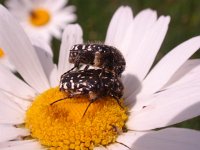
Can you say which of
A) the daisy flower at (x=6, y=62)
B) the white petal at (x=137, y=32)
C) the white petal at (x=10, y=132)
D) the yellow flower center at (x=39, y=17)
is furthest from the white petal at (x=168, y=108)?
the yellow flower center at (x=39, y=17)

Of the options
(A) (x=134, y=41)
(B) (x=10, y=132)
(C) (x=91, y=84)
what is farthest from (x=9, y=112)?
A: (A) (x=134, y=41)

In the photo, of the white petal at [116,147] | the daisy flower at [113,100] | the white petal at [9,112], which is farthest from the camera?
the white petal at [9,112]

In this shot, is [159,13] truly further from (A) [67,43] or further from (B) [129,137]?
(B) [129,137]

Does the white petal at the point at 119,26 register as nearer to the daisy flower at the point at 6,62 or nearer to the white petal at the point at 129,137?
the white petal at the point at 129,137

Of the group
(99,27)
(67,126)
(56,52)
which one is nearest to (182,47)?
(67,126)

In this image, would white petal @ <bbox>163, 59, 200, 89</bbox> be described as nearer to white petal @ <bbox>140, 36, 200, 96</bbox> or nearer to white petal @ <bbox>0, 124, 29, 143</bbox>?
white petal @ <bbox>140, 36, 200, 96</bbox>

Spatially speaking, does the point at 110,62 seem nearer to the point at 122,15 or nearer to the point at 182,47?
the point at 182,47

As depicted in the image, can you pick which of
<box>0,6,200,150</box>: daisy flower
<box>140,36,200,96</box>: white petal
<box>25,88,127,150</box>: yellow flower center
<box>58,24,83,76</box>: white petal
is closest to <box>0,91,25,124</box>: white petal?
<box>0,6,200,150</box>: daisy flower

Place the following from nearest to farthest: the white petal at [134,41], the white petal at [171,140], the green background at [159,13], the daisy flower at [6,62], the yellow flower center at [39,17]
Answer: the white petal at [171,140] < the white petal at [134,41] < the daisy flower at [6,62] < the green background at [159,13] < the yellow flower center at [39,17]
